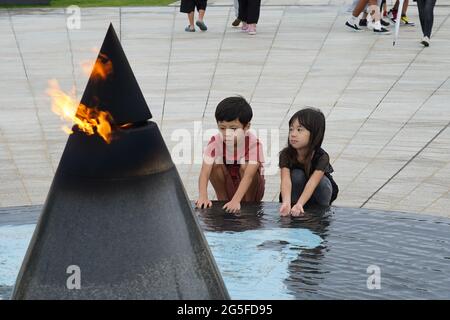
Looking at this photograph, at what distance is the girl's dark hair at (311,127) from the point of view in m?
6.65

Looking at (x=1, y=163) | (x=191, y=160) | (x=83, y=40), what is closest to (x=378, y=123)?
(x=191, y=160)

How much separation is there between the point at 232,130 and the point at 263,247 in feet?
3.96

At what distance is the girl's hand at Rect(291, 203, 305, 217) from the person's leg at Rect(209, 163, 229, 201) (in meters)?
0.70

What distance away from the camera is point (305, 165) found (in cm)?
683

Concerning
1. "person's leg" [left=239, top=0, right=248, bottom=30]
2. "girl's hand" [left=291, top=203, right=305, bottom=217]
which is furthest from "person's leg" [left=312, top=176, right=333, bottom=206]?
"person's leg" [left=239, top=0, right=248, bottom=30]

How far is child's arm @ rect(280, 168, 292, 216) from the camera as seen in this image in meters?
6.47

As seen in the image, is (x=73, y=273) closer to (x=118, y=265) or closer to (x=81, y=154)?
(x=118, y=265)

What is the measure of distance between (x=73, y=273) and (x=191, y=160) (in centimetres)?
575

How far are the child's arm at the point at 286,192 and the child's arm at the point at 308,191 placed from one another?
45mm

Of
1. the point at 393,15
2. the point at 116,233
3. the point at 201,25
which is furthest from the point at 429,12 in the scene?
the point at 116,233

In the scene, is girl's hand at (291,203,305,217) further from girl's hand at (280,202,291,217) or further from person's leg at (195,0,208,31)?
person's leg at (195,0,208,31)

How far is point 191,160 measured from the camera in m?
9.65

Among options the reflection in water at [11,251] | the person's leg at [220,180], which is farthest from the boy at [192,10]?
the reflection in water at [11,251]

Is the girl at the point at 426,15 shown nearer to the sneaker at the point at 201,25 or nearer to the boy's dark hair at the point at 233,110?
the sneaker at the point at 201,25
